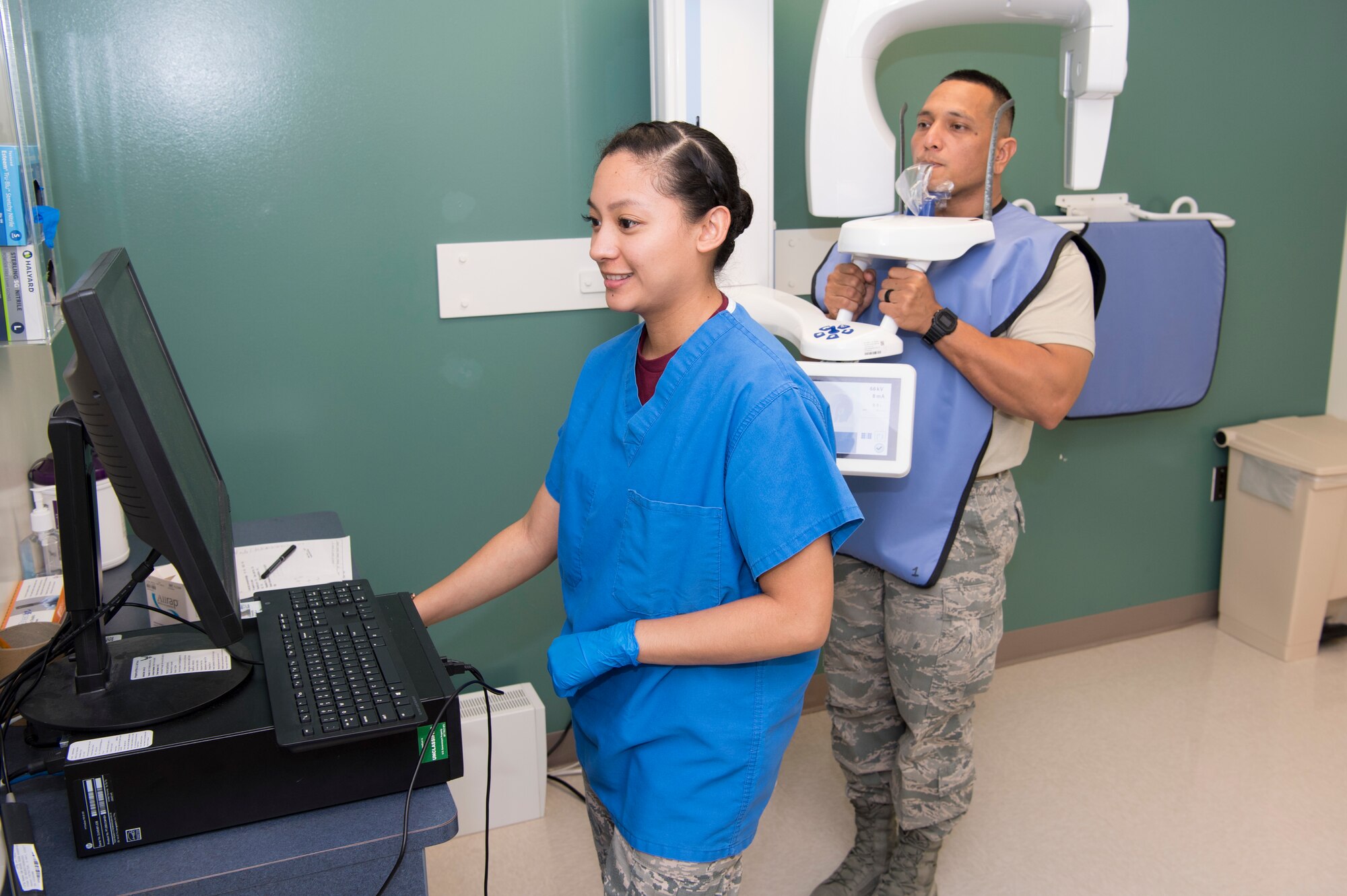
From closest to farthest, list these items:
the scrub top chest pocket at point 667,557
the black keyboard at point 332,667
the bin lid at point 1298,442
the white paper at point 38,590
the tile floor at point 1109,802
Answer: the black keyboard at point 332,667 < the scrub top chest pocket at point 667,557 < the white paper at point 38,590 < the tile floor at point 1109,802 < the bin lid at point 1298,442

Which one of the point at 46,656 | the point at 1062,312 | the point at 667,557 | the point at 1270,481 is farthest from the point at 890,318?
the point at 1270,481

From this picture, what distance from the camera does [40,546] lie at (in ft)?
5.00

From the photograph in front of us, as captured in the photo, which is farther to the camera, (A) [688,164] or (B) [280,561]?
(B) [280,561]

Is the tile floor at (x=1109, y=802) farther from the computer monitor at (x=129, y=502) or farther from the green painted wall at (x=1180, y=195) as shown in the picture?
the computer monitor at (x=129, y=502)

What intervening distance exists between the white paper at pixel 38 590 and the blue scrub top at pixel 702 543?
0.77 meters

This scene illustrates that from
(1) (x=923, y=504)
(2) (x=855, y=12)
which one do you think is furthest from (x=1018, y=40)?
(1) (x=923, y=504)

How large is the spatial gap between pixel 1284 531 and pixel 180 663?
2873 mm

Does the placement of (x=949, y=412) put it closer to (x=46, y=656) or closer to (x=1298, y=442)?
(x=46, y=656)

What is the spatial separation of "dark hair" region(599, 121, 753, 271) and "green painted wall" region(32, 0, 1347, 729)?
36.4 inches

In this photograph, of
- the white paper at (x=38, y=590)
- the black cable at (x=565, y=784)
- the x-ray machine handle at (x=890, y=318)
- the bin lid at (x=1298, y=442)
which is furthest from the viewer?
the bin lid at (x=1298, y=442)

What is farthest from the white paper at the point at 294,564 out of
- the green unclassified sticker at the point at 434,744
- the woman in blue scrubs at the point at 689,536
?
the green unclassified sticker at the point at 434,744

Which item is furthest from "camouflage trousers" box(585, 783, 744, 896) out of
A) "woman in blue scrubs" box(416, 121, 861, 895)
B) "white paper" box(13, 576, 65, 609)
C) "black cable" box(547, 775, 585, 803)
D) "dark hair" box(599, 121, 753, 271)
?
"black cable" box(547, 775, 585, 803)

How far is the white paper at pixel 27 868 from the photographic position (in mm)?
779

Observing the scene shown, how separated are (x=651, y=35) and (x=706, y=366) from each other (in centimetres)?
107
